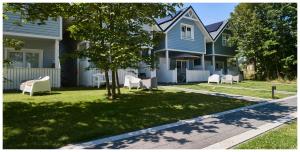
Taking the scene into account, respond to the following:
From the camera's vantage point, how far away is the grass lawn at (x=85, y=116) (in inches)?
277

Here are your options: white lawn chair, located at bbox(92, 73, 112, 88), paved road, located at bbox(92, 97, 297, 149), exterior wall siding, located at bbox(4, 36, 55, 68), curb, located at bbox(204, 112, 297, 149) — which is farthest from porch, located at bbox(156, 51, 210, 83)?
curb, located at bbox(204, 112, 297, 149)

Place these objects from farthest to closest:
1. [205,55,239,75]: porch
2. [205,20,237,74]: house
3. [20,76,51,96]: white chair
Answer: [205,55,239,75]: porch → [205,20,237,74]: house → [20,76,51,96]: white chair

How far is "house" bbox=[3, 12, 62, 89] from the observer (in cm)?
1719

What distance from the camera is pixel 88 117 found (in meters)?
9.10

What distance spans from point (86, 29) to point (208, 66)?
887 inches

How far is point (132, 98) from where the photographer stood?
43.4 feet

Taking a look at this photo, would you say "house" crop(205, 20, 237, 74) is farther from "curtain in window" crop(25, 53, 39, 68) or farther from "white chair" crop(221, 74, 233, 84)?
"curtain in window" crop(25, 53, 39, 68)

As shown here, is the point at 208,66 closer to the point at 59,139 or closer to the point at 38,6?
the point at 38,6

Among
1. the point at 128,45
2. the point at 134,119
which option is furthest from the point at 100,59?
the point at 134,119

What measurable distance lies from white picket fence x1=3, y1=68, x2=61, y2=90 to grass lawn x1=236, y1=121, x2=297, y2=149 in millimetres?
13379

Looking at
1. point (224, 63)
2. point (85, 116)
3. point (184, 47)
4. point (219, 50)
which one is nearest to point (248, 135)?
point (85, 116)

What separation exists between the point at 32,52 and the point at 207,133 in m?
15.6

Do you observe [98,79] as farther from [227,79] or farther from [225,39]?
[225,39]

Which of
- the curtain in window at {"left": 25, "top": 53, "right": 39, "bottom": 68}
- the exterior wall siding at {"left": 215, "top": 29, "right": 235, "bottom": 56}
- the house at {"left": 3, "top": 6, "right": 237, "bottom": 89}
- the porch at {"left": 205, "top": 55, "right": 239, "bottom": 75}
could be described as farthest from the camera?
the porch at {"left": 205, "top": 55, "right": 239, "bottom": 75}
